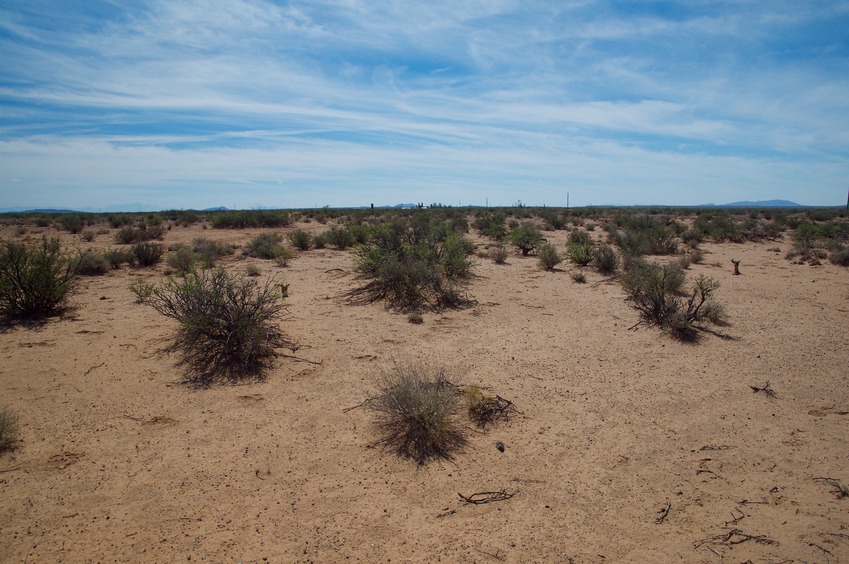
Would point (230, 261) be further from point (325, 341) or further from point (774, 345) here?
point (774, 345)

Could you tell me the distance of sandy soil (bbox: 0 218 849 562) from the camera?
3453mm

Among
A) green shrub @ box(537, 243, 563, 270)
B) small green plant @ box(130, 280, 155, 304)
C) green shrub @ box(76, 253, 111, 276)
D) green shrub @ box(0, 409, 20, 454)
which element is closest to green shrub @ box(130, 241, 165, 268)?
green shrub @ box(76, 253, 111, 276)

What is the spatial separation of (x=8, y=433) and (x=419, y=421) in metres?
3.73

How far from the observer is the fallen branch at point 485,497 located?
389cm

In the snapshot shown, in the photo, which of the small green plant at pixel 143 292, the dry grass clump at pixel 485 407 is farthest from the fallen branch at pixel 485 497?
the small green plant at pixel 143 292

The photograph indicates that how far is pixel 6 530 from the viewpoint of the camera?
3.45m

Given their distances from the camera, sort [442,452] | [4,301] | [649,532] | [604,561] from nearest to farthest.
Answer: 1. [604,561]
2. [649,532]
3. [442,452]
4. [4,301]

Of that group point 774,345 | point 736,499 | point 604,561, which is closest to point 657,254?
point 774,345

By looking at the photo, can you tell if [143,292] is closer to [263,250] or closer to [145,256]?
[145,256]

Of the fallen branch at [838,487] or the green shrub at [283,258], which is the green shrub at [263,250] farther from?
the fallen branch at [838,487]

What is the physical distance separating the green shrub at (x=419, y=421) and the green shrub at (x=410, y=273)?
14.6 feet

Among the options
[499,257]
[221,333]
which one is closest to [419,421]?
[221,333]

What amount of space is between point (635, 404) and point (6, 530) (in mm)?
5746

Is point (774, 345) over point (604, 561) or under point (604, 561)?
over
